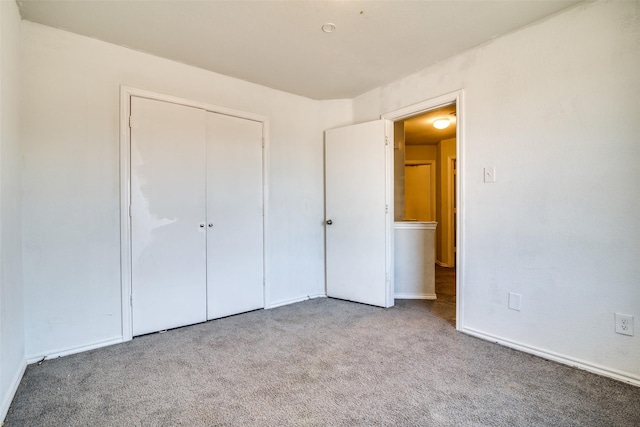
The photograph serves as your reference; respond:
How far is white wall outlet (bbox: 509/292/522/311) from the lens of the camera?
2.35m

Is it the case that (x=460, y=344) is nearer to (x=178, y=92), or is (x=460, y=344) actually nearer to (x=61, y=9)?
(x=178, y=92)

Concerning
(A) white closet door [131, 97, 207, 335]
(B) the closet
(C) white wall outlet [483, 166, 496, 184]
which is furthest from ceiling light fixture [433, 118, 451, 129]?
(A) white closet door [131, 97, 207, 335]

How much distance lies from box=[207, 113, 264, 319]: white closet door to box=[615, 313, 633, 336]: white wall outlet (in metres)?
2.79

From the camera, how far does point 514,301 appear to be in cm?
237

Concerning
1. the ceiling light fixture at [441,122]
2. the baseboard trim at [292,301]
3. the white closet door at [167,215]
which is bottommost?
the baseboard trim at [292,301]

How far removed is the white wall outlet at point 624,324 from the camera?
1871 millimetres

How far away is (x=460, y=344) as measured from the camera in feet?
7.93

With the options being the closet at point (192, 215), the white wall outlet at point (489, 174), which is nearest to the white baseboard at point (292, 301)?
the closet at point (192, 215)

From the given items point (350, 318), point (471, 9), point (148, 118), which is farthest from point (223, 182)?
point (471, 9)

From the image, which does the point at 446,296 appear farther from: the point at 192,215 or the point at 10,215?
the point at 10,215

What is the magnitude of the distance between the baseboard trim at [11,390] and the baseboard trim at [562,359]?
117 inches

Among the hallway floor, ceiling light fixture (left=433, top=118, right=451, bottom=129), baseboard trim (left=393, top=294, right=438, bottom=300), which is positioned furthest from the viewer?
ceiling light fixture (left=433, top=118, right=451, bottom=129)

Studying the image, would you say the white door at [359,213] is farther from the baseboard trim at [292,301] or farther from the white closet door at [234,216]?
the white closet door at [234,216]

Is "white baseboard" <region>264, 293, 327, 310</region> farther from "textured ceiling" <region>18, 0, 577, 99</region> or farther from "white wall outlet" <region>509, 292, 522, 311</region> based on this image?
"textured ceiling" <region>18, 0, 577, 99</region>
